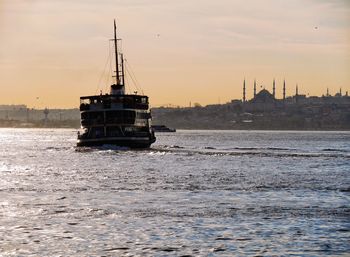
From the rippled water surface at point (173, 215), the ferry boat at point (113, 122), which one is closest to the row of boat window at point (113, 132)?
the ferry boat at point (113, 122)

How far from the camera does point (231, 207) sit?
116ft

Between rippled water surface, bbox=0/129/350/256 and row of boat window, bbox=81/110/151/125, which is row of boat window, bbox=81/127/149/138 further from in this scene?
rippled water surface, bbox=0/129/350/256

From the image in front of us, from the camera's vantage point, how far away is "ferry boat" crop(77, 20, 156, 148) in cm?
9981

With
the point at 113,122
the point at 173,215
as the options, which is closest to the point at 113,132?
the point at 113,122

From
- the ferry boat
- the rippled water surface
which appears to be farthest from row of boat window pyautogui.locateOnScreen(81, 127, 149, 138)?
the rippled water surface

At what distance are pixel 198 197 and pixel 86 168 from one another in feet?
87.8

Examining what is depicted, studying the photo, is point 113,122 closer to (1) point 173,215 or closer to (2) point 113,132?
(2) point 113,132

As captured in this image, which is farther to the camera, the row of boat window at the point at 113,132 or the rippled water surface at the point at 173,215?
the row of boat window at the point at 113,132

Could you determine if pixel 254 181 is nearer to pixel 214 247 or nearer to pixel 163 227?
pixel 163 227

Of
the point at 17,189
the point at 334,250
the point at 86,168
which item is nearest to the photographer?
the point at 334,250

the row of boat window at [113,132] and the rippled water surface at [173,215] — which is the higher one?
the row of boat window at [113,132]

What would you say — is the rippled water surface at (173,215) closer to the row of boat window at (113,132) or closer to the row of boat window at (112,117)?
the row of boat window at (112,117)

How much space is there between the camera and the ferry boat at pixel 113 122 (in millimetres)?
99812

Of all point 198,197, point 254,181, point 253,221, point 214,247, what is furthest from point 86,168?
point 214,247
